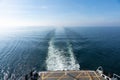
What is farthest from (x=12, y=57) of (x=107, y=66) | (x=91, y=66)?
(x=107, y=66)

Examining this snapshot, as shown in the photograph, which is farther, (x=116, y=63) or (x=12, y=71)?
(x=116, y=63)

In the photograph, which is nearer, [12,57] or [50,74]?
[50,74]

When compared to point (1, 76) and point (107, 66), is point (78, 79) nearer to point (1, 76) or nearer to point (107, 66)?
point (1, 76)

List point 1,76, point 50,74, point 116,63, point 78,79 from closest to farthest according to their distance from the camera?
point 78,79
point 50,74
point 1,76
point 116,63

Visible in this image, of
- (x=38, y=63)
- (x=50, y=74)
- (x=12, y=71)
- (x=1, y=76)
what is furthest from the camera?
(x=38, y=63)

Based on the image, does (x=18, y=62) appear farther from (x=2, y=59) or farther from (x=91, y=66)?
(x=91, y=66)

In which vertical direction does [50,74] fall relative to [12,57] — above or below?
above

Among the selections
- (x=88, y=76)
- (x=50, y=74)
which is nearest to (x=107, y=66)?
(x=88, y=76)

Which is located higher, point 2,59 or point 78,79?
point 78,79

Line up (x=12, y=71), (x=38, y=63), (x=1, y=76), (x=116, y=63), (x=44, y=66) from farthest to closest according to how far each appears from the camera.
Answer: (x=116, y=63) → (x=38, y=63) → (x=44, y=66) → (x=12, y=71) → (x=1, y=76)
